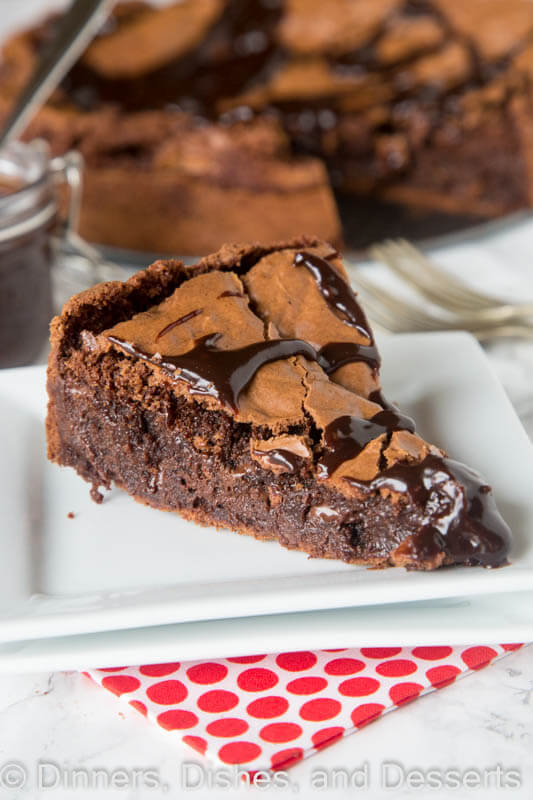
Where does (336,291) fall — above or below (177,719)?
above

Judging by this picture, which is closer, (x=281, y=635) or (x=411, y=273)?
(x=281, y=635)

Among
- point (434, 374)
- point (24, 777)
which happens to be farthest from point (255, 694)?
point (434, 374)

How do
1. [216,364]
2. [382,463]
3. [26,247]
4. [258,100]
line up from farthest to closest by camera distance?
1. [258,100]
2. [26,247]
3. [216,364]
4. [382,463]

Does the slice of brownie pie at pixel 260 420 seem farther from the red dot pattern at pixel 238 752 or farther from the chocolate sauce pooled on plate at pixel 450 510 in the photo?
the red dot pattern at pixel 238 752

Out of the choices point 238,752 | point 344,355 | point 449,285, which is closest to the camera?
point 238,752

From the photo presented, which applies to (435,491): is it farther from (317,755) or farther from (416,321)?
(416,321)

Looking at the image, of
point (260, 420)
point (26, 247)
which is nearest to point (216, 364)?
point (260, 420)

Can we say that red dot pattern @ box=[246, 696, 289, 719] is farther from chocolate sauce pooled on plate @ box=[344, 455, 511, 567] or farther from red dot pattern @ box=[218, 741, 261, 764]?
chocolate sauce pooled on plate @ box=[344, 455, 511, 567]
